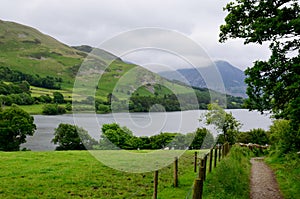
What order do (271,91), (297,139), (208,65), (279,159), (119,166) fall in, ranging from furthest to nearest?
(279,159) → (297,139) → (119,166) → (208,65) → (271,91)


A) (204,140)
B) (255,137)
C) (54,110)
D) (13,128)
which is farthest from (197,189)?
(54,110)

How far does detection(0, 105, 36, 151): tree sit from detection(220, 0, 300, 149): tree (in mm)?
58922

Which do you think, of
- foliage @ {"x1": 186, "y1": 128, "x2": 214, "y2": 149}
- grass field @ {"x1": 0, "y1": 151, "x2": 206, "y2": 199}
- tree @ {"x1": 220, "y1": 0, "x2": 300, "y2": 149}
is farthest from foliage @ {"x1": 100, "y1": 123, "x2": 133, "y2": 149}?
foliage @ {"x1": 186, "y1": 128, "x2": 214, "y2": 149}

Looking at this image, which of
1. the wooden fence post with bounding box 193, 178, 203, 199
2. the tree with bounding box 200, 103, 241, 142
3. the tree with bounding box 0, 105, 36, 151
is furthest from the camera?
the tree with bounding box 0, 105, 36, 151

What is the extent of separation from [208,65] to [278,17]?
4.04m

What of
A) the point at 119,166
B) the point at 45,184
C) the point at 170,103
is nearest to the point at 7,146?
the point at 119,166

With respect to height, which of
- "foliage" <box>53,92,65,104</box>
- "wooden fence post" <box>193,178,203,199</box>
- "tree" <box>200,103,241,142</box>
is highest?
"foliage" <box>53,92,65,104</box>

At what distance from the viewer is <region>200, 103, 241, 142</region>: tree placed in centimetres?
4253

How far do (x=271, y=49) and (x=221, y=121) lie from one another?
3157 centimetres

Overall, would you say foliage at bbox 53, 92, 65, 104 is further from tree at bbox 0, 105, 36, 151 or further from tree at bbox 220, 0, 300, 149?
tree at bbox 220, 0, 300, 149

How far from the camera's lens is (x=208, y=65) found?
14984mm

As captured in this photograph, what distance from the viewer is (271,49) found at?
43.3 feet

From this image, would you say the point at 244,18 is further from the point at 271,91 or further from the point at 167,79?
the point at 167,79

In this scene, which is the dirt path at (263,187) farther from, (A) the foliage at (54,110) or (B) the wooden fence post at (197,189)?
(A) the foliage at (54,110)
